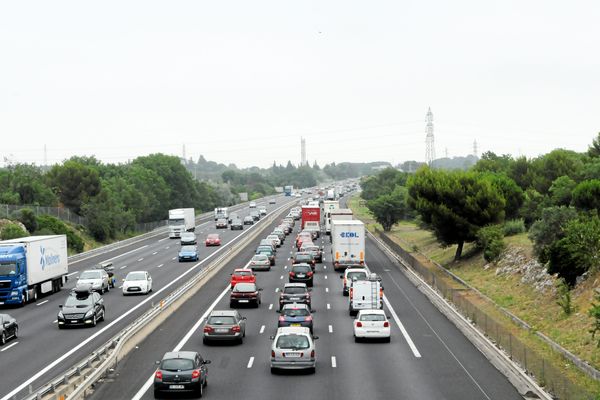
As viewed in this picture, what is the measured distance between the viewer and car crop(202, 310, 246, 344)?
34062 millimetres

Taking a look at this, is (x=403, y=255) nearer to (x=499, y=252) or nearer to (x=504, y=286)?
(x=499, y=252)

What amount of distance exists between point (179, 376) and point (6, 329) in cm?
1367

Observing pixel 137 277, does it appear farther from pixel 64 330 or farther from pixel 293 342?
pixel 293 342

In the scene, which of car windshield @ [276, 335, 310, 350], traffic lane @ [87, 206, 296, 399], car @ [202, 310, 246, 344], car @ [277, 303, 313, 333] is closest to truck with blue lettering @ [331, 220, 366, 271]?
traffic lane @ [87, 206, 296, 399]

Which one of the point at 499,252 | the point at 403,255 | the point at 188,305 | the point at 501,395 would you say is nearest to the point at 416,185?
the point at 403,255

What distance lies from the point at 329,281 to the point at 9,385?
1397 inches

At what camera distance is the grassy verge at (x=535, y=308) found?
32.3 meters

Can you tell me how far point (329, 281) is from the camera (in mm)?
60312

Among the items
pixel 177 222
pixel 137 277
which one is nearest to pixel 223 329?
pixel 137 277

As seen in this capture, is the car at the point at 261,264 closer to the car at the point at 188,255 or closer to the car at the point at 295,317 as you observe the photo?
the car at the point at 188,255

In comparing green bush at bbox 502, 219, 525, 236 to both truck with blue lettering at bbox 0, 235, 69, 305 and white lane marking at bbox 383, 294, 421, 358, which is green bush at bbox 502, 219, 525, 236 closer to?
white lane marking at bbox 383, 294, 421, 358

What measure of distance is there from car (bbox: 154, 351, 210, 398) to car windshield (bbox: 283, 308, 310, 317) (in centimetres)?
1180

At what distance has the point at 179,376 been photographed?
24.4 metres

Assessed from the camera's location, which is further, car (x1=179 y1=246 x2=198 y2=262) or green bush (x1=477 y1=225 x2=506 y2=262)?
car (x1=179 y1=246 x2=198 y2=262)
